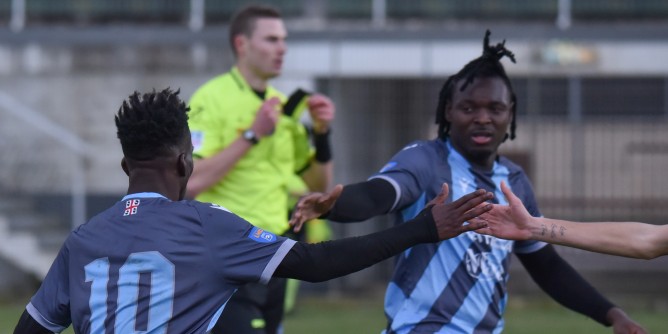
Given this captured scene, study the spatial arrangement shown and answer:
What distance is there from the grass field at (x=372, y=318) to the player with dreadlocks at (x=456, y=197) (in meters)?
6.21

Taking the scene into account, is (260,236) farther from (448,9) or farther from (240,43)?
(448,9)

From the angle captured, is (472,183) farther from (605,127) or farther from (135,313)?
(605,127)

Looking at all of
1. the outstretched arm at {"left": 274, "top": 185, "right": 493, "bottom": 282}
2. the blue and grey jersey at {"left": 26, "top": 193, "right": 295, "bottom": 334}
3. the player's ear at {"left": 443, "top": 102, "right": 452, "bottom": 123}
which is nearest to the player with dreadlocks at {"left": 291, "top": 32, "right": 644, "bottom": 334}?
the player's ear at {"left": 443, "top": 102, "right": 452, "bottom": 123}

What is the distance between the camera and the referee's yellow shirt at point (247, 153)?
6.53 metres

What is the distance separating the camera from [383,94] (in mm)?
14352

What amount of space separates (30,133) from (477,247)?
10.6m

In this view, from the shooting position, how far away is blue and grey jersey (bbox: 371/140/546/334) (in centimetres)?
493

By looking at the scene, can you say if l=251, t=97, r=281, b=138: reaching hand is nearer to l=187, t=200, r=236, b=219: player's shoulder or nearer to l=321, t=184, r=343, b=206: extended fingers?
l=321, t=184, r=343, b=206: extended fingers

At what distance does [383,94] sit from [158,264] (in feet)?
34.8

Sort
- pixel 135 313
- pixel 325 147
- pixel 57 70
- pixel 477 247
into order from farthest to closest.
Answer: pixel 57 70 < pixel 325 147 < pixel 477 247 < pixel 135 313

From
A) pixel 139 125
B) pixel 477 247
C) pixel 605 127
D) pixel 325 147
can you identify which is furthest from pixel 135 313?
pixel 605 127

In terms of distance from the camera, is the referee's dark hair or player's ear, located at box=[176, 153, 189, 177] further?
the referee's dark hair

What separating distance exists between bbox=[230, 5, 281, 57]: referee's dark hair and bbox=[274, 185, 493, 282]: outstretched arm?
3095 mm

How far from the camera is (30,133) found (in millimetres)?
14633
